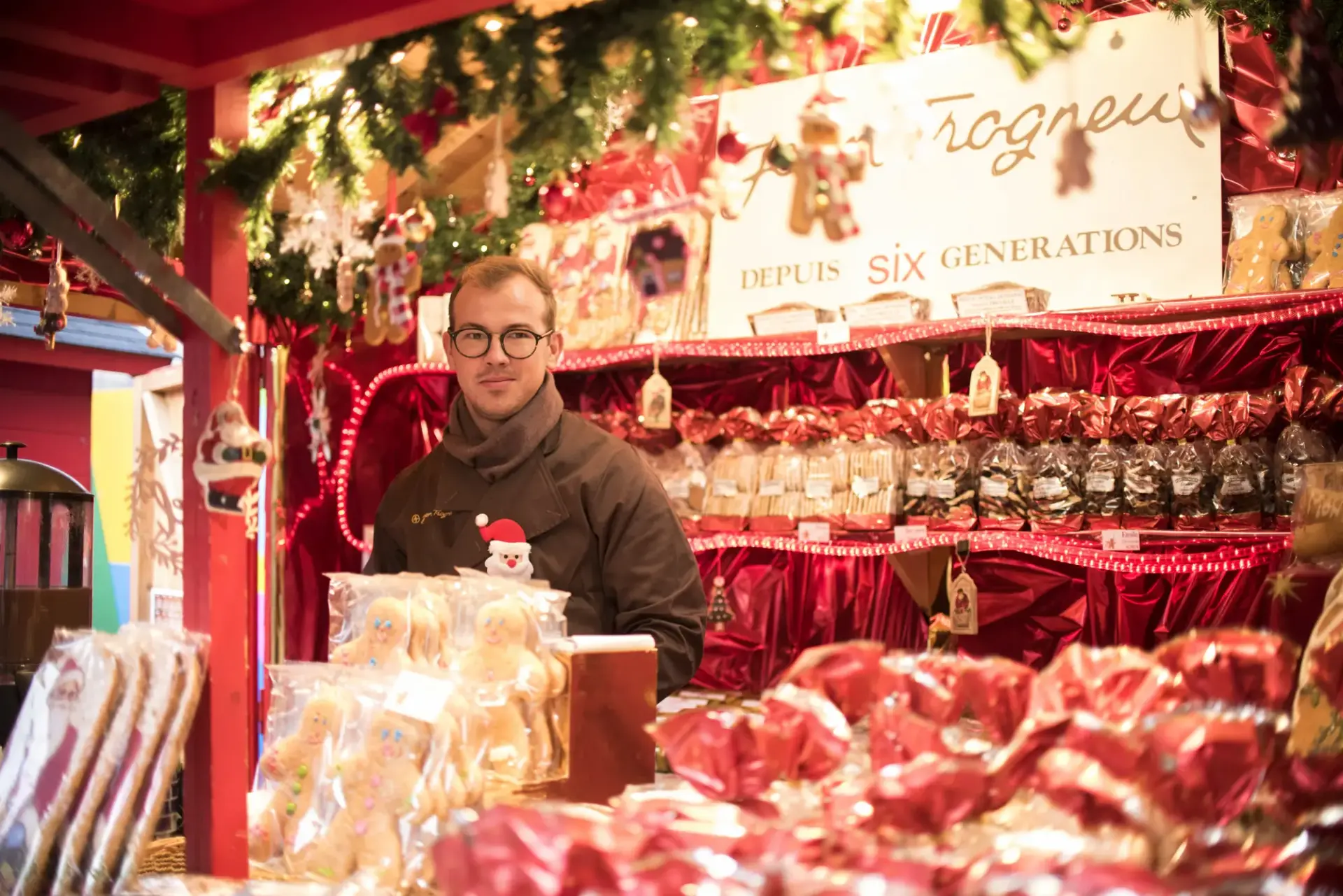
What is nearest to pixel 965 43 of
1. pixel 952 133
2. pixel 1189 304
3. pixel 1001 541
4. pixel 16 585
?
pixel 952 133

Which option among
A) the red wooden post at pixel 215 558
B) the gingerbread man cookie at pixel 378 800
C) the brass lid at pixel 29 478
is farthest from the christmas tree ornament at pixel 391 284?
the brass lid at pixel 29 478

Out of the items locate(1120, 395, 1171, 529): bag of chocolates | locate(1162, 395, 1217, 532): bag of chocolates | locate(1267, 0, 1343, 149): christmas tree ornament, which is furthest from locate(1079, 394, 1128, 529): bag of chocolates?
locate(1267, 0, 1343, 149): christmas tree ornament

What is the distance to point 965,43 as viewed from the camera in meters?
3.71

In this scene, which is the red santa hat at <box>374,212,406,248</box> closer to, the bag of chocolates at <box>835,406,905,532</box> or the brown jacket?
the brown jacket

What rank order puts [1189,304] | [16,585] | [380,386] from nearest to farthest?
[16,585] < [1189,304] < [380,386]

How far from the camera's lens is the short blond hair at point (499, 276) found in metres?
2.00

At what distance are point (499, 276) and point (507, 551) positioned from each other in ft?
1.52

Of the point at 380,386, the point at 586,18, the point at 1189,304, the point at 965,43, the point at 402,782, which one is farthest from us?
the point at 380,386

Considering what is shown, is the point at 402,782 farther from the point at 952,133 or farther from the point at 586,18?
the point at 952,133

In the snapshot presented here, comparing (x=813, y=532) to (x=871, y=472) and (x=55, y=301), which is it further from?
(x=55, y=301)

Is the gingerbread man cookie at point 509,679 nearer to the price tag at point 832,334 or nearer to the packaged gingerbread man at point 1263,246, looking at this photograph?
the price tag at point 832,334

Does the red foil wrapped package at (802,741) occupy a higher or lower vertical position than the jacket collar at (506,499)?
lower

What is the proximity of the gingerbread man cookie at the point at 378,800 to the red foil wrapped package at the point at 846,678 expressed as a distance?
42cm

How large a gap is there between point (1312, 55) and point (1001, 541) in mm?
2035
